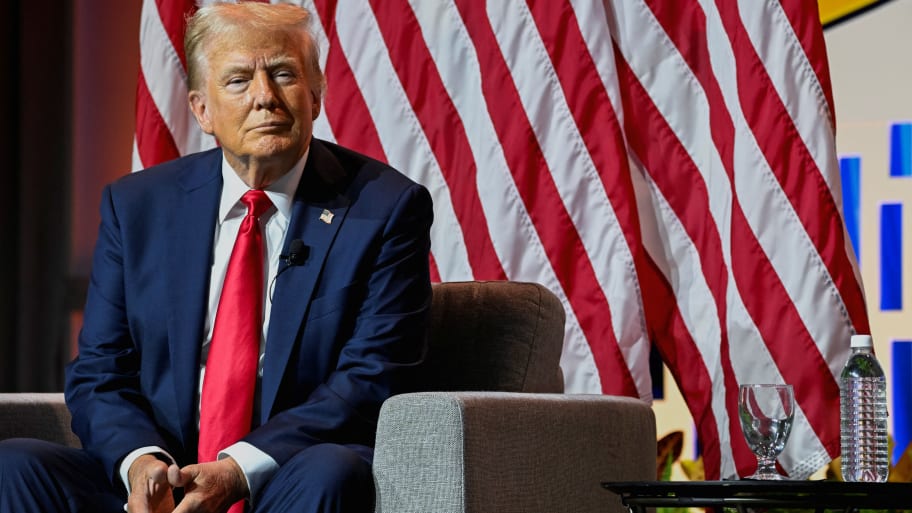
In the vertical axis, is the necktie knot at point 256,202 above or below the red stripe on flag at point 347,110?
below

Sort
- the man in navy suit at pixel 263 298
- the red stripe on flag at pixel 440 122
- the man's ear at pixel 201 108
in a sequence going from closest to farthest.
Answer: the man in navy suit at pixel 263 298, the man's ear at pixel 201 108, the red stripe on flag at pixel 440 122

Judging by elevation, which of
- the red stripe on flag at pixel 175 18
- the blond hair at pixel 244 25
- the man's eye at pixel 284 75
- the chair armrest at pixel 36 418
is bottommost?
the chair armrest at pixel 36 418

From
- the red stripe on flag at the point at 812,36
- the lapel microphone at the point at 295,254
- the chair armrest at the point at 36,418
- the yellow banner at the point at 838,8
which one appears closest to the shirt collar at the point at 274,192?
the lapel microphone at the point at 295,254

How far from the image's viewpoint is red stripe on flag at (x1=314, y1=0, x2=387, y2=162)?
3.30 metres

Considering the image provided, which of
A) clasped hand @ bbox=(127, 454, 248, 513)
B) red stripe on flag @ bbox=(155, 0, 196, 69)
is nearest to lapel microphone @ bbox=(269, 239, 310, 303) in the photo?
clasped hand @ bbox=(127, 454, 248, 513)

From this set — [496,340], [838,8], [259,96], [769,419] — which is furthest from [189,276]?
[838,8]

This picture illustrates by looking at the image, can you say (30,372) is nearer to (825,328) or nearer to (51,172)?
(51,172)

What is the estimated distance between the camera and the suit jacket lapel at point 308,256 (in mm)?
2164

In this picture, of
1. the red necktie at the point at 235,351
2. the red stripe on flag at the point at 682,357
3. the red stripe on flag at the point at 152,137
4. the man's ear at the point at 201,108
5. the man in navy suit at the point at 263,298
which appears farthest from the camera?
the red stripe on flag at the point at 152,137

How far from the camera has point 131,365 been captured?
230 centimetres

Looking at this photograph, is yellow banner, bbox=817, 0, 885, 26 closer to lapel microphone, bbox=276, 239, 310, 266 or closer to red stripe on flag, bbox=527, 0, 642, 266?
red stripe on flag, bbox=527, 0, 642, 266

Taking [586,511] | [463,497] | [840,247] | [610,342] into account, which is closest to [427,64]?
[610,342]

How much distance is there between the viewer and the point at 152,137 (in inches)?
132

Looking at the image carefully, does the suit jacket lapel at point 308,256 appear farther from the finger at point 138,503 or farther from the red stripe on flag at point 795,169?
the red stripe on flag at point 795,169
